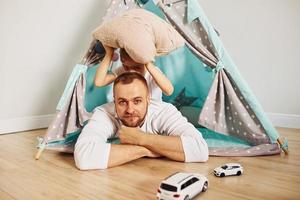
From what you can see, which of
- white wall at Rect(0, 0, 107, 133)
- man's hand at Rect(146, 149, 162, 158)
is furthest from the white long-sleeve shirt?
white wall at Rect(0, 0, 107, 133)

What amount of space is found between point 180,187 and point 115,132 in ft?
2.06

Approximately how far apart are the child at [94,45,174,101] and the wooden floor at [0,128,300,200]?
34 cm

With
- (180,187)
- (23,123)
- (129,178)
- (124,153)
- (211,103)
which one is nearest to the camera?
(180,187)

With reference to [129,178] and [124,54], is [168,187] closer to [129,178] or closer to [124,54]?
[129,178]

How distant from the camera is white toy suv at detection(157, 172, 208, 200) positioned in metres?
1.01

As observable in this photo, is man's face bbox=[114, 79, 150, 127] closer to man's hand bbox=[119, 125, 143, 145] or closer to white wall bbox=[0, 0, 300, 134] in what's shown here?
man's hand bbox=[119, 125, 143, 145]

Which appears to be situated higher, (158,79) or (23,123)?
(158,79)

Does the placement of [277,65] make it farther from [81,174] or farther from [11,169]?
[11,169]

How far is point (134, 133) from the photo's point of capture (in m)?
1.47

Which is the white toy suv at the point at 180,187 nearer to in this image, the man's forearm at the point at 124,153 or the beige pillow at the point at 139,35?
the man's forearm at the point at 124,153

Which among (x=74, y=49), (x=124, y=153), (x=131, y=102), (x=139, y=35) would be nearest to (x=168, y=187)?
(x=124, y=153)

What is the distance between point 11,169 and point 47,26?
45.8 inches

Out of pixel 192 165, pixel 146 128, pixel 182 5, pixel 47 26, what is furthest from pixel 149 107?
pixel 47 26

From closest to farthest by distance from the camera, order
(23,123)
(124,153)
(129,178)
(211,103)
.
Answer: (129,178)
(124,153)
(211,103)
(23,123)
